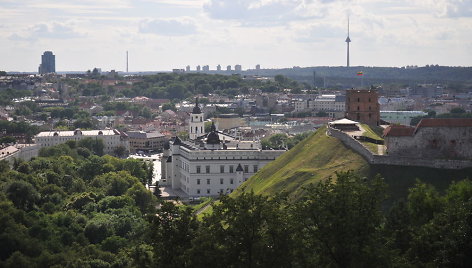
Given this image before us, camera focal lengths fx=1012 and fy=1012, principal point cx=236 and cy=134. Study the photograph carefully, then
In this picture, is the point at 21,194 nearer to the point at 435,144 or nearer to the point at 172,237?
the point at 435,144

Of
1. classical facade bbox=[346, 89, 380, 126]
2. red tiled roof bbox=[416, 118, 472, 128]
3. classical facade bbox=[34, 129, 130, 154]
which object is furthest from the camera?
classical facade bbox=[34, 129, 130, 154]

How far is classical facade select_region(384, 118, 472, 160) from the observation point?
2606 inches

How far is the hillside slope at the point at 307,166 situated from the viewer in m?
68.9

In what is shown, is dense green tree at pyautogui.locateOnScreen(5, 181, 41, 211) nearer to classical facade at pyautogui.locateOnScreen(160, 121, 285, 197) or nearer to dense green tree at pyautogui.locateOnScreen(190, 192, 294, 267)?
classical facade at pyautogui.locateOnScreen(160, 121, 285, 197)

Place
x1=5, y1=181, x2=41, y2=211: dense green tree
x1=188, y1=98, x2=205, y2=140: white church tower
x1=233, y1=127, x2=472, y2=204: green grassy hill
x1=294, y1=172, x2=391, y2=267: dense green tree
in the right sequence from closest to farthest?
x1=294, y1=172, x2=391, y2=267: dense green tree
x1=233, y1=127, x2=472, y2=204: green grassy hill
x1=5, y1=181, x2=41, y2=211: dense green tree
x1=188, y1=98, x2=205, y2=140: white church tower

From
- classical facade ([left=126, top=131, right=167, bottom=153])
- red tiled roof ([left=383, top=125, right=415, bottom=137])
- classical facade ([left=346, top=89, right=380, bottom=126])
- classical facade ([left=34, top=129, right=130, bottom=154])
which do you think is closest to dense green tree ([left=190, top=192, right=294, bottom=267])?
red tiled roof ([left=383, top=125, right=415, bottom=137])

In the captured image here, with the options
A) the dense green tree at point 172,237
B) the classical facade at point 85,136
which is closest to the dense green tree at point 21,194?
the dense green tree at point 172,237

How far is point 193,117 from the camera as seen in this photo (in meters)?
118

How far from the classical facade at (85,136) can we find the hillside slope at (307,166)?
7390 centimetres

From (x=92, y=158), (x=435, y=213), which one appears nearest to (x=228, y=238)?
(x=435, y=213)

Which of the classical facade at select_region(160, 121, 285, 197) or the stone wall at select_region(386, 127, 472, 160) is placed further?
the classical facade at select_region(160, 121, 285, 197)

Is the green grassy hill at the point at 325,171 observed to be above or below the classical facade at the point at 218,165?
above

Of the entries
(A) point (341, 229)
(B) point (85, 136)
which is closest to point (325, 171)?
(A) point (341, 229)

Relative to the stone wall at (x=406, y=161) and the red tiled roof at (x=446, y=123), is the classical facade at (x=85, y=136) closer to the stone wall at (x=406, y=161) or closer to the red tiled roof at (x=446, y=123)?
the stone wall at (x=406, y=161)
